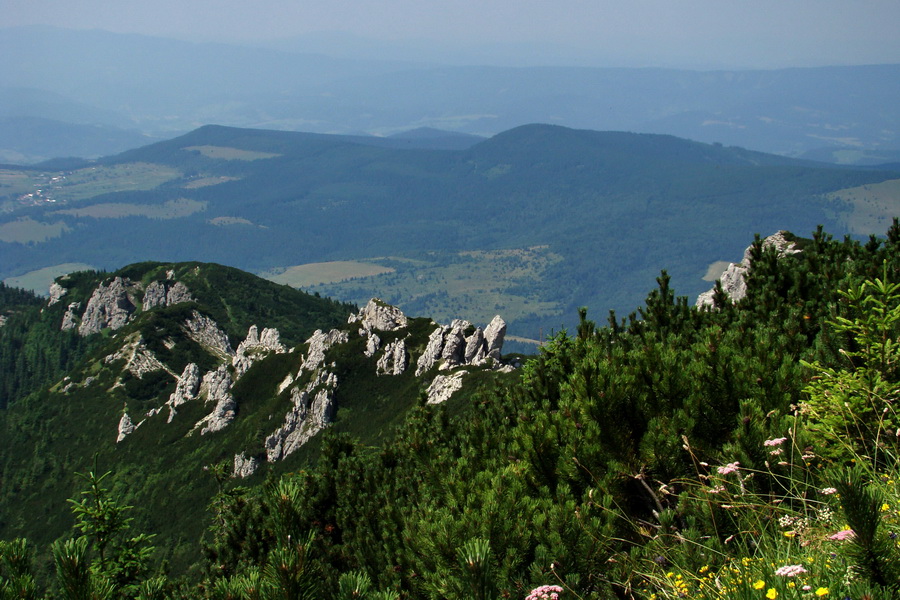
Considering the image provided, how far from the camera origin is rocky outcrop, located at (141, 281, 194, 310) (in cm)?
16838

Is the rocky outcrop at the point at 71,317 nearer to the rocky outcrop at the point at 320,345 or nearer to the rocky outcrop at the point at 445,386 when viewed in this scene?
the rocky outcrop at the point at 320,345

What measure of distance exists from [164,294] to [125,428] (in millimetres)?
63543

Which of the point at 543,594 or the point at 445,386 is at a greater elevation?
the point at 543,594

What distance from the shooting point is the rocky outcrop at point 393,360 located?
9200 cm

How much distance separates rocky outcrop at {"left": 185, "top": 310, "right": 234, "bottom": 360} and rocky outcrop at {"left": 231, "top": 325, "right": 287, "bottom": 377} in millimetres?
19233

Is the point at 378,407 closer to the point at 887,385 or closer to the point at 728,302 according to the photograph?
the point at 728,302

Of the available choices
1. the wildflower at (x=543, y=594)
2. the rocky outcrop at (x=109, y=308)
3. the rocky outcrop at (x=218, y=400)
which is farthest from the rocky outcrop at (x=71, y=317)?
the wildflower at (x=543, y=594)

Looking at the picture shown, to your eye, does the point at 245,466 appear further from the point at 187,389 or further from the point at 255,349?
the point at 255,349

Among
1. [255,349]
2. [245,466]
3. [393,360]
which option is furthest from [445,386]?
[255,349]

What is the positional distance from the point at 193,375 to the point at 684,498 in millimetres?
116178

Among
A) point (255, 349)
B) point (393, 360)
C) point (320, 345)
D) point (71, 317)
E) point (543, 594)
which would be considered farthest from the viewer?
point (71, 317)

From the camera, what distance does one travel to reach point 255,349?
397ft

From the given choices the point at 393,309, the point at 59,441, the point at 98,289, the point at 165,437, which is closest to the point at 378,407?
the point at 393,309

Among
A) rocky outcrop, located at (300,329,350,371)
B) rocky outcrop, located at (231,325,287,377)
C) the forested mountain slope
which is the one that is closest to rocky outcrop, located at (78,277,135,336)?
the forested mountain slope
